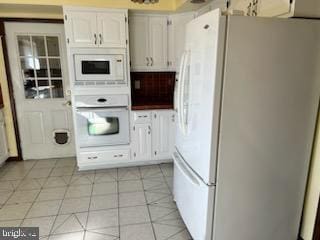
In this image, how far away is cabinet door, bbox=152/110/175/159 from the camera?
3.30 meters

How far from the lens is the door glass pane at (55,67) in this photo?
3455 mm

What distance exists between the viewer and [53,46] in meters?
3.41

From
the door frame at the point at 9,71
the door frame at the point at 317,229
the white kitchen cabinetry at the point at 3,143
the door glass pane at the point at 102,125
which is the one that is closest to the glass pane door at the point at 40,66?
the door frame at the point at 9,71

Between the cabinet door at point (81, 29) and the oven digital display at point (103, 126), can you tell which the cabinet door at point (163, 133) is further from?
the cabinet door at point (81, 29)

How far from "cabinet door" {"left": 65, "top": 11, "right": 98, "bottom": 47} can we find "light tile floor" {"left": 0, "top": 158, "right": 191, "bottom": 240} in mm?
1754

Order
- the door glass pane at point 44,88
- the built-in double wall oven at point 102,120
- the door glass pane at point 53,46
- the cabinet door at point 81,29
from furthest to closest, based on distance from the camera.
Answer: the door glass pane at point 44,88, the door glass pane at point 53,46, the built-in double wall oven at point 102,120, the cabinet door at point 81,29

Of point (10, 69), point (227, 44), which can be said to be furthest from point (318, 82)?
point (10, 69)

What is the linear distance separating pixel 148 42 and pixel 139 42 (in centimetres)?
13

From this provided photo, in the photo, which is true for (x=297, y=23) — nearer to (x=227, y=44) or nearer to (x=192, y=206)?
(x=227, y=44)

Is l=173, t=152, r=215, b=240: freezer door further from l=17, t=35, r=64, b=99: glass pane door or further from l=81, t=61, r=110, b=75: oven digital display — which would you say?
l=17, t=35, r=64, b=99: glass pane door

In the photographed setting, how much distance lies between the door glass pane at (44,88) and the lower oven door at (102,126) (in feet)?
2.81

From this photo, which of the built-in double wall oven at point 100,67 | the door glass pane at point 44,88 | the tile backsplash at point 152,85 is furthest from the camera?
the tile backsplash at point 152,85

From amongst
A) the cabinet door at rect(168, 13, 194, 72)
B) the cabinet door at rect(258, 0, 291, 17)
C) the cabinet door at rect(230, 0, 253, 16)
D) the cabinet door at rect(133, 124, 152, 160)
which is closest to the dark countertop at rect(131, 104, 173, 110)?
the cabinet door at rect(133, 124, 152, 160)

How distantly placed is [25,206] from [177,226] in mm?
1634
